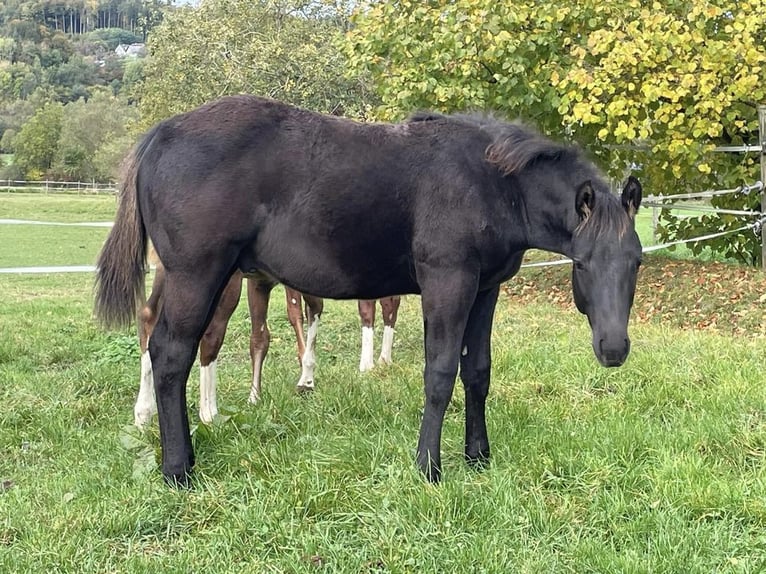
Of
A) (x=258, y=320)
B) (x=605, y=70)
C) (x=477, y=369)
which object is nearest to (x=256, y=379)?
(x=258, y=320)

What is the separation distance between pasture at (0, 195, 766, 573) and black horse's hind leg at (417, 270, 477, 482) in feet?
0.43

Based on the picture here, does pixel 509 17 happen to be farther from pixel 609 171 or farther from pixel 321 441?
pixel 321 441

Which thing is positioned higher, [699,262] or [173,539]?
[173,539]

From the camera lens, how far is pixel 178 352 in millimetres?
3420

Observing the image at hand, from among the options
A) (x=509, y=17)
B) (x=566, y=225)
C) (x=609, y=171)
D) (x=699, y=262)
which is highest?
(x=509, y=17)

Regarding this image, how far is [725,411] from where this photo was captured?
3963 mm

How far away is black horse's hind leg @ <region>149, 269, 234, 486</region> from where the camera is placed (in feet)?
11.1

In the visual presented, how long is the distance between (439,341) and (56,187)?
152ft

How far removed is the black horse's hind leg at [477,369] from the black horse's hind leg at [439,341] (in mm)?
313

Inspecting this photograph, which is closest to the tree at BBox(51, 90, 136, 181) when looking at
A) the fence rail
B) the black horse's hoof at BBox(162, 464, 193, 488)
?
the fence rail

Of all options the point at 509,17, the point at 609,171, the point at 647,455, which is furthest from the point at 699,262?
the point at 647,455

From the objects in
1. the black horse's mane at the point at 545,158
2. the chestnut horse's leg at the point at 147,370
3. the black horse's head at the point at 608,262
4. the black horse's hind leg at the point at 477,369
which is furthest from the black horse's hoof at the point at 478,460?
the chestnut horse's leg at the point at 147,370

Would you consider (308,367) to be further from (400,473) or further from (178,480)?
(400,473)

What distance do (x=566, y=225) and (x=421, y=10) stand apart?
6.74 meters
